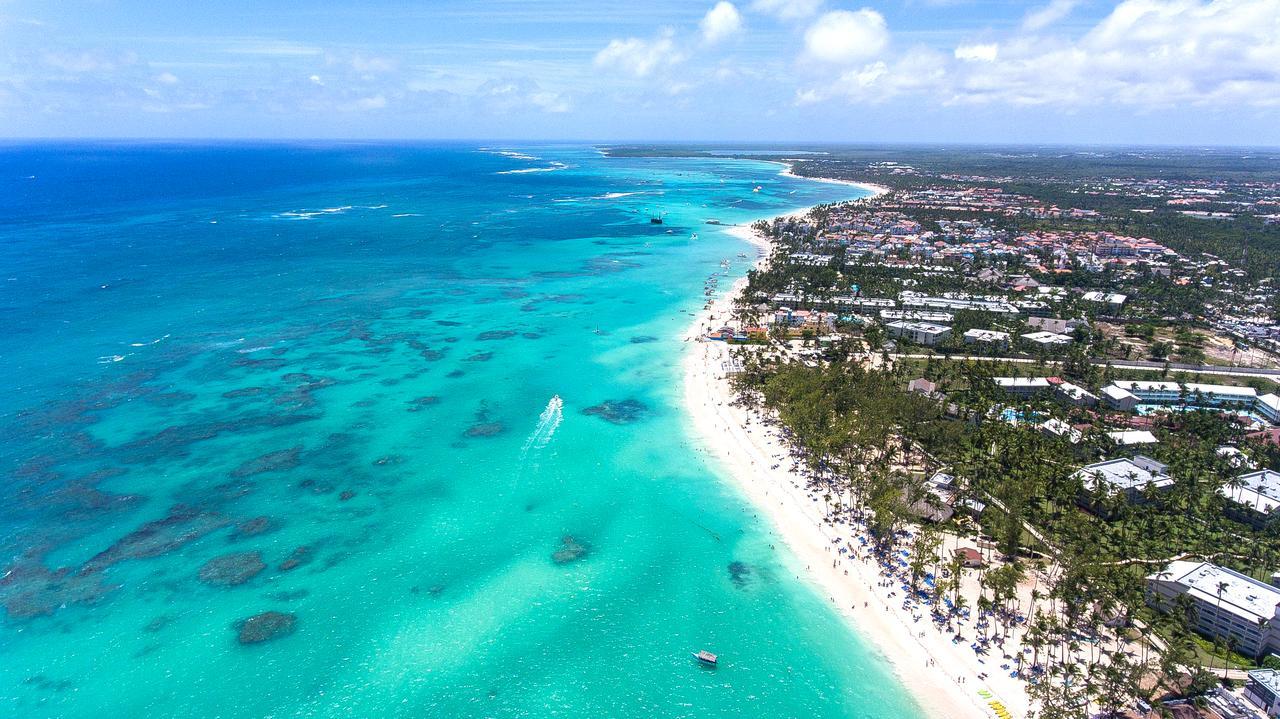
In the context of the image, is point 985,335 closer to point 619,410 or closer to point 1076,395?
point 1076,395

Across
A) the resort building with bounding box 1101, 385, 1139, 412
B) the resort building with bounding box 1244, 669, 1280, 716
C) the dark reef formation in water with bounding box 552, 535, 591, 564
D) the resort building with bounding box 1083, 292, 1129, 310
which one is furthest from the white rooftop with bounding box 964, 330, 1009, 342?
the dark reef formation in water with bounding box 552, 535, 591, 564

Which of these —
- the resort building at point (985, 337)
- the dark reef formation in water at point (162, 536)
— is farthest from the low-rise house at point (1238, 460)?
the dark reef formation in water at point (162, 536)

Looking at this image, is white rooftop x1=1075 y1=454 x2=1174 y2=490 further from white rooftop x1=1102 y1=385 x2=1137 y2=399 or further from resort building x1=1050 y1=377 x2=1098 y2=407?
white rooftop x1=1102 y1=385 x2=1137 y2=399

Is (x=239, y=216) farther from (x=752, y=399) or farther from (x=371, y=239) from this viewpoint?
(x=752, y=399)

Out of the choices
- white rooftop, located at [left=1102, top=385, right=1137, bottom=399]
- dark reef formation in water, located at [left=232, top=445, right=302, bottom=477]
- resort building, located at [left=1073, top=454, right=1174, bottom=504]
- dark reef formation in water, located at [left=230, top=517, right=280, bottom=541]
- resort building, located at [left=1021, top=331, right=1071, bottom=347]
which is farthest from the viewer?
resort building, located at [left=1021, top=331, right=1071, bottom=347]

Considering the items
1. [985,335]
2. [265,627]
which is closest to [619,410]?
[265,627]

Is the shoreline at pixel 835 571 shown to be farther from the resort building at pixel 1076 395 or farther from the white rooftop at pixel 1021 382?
the resort building at pixel 1076 395
